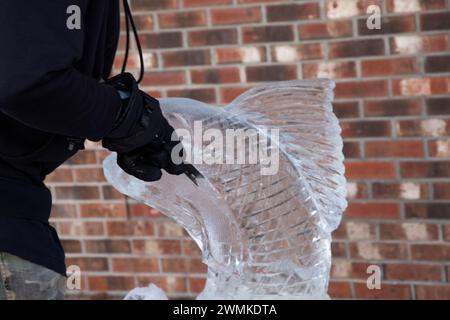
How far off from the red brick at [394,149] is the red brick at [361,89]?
199 millimetres

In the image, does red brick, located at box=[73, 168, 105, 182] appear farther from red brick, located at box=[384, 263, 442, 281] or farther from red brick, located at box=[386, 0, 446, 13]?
red brick, located at box=[386, 0, 446, 13]

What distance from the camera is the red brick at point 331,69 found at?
3051 mm

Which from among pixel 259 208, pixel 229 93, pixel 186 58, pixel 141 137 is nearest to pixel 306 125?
pixel 259 208

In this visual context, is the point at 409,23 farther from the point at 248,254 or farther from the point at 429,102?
the point at 248,254

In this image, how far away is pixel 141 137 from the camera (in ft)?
6.00

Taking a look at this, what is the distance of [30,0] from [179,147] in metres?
0.59

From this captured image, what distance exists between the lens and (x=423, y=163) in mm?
3027

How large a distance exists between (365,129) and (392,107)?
5.6 inches

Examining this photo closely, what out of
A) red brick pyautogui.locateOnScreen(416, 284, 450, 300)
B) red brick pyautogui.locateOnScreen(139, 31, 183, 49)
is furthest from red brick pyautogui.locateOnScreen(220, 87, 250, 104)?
red brick pyautogui.locateOnScreen(416, 284, 450, 300)

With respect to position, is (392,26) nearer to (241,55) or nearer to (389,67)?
(389,67)

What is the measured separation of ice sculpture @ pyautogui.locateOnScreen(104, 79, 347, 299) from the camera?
1.93 meters

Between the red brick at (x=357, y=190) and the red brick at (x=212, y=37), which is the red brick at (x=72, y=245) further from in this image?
the red brick at (x=357, y=190)

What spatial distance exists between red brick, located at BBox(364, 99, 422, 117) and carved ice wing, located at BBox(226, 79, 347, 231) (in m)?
1.14
